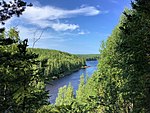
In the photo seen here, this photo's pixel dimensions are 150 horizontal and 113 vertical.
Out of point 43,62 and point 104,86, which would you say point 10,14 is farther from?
point 104,86

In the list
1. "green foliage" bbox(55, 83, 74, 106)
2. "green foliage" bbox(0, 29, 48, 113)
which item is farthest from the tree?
"green foliage" bbox(55, 83, 74, 106)

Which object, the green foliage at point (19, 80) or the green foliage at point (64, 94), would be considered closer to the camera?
the green foliage at point (19, 80)

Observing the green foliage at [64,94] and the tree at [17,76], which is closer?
the tree at [17,76]

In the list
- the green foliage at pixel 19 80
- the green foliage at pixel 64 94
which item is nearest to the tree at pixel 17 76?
the green foliage at pixel 19 80

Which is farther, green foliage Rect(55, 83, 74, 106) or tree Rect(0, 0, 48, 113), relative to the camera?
green foliage Rect(55, 83, 74, 106)

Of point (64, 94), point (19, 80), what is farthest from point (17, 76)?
point (64, 94)

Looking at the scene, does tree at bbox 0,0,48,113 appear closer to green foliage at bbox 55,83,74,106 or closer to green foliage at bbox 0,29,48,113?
green foliage at bbox 0,29,48,113

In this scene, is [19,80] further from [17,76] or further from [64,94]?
[64,94]

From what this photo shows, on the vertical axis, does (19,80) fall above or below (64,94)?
above

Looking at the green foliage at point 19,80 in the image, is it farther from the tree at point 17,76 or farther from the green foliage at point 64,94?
the green foliage at point 64,94

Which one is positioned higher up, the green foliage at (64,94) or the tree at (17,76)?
the tree at (17,76)

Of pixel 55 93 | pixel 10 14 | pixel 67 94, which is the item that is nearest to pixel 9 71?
pixel 10 14

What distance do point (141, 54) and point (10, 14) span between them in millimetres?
5145

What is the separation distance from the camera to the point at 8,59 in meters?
9.55
